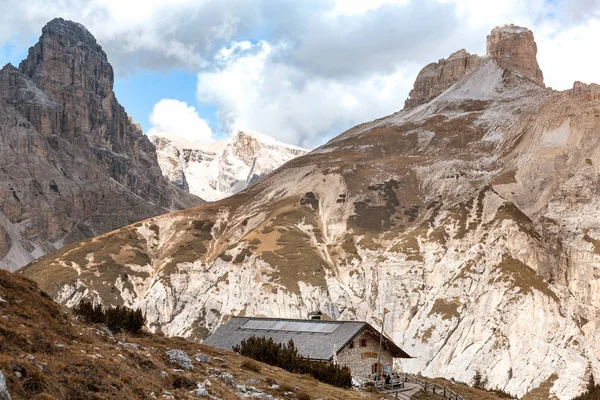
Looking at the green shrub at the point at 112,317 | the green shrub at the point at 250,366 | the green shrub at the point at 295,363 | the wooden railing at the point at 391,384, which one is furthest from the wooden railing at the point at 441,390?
the green shrub at the point at 112,317

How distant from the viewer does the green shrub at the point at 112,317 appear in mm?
33188

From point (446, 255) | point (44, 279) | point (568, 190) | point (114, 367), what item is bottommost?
point (114, 367)

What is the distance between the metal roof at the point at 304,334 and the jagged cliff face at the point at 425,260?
71.8 meters

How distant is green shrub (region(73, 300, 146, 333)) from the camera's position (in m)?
33.2

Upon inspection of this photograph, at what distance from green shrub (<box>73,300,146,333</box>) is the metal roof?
15567mm

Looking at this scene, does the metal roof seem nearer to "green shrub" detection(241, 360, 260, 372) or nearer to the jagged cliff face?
"green shrub" detection(241, 360, 260, 372)

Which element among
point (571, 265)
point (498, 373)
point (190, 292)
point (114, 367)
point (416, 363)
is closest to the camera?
point (114, 367)

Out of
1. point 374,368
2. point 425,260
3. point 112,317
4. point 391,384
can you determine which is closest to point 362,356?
point 374,368

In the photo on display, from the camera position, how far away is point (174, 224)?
609 feet

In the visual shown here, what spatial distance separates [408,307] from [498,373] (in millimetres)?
26921

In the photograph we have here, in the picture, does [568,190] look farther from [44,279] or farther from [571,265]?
[44,279]

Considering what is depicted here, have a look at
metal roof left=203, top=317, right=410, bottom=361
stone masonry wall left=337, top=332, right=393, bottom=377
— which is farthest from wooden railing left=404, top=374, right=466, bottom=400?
metal roof left=203, top=317, right=410, bottom=361

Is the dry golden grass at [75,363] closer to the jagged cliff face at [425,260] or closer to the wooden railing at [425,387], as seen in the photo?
the wooden railing at [425,387]

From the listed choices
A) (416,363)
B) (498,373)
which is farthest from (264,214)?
(498,373)
